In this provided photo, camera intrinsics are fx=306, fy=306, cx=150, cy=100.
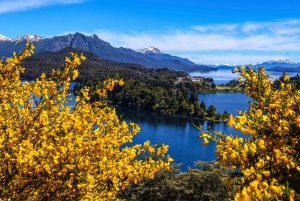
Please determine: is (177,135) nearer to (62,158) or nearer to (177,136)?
(177,136)

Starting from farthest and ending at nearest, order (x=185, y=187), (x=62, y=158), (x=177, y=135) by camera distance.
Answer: (x=177, y=135), (x=185, y=187), (x=62, y=158)

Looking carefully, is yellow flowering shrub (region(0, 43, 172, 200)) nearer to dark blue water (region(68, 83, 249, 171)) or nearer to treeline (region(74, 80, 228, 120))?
dark blue water (region(68, 83, 249, 171))

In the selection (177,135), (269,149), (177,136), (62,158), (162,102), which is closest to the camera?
(269,149)

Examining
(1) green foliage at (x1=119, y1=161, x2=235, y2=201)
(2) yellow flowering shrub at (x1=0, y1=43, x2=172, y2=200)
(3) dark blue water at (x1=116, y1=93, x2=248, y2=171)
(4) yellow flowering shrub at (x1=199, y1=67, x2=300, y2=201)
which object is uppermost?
(4) yellow flowering shrub at (x1=199, y1=67, x2=300, y2=201)

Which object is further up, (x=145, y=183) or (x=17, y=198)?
(x=17, y=198)

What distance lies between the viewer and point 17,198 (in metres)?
4.62

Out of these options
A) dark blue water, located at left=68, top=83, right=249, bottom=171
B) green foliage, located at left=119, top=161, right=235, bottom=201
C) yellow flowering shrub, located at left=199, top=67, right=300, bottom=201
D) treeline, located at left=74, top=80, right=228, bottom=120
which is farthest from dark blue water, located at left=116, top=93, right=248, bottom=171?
yellow flowering shrub, located at left=199, top=67, right=300, bottom=201

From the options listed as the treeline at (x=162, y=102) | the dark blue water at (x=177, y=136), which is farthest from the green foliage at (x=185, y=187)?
the treeline at (x=162, y=102)

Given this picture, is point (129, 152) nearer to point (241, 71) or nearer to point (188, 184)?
point (241, 71)

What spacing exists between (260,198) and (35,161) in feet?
10.5

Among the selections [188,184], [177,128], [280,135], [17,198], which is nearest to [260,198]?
[280,135]

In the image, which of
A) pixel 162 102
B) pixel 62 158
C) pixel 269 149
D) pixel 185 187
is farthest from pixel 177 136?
pixel 269 149

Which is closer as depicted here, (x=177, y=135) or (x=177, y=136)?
(x=177, y=136)

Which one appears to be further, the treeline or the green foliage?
the treeline
